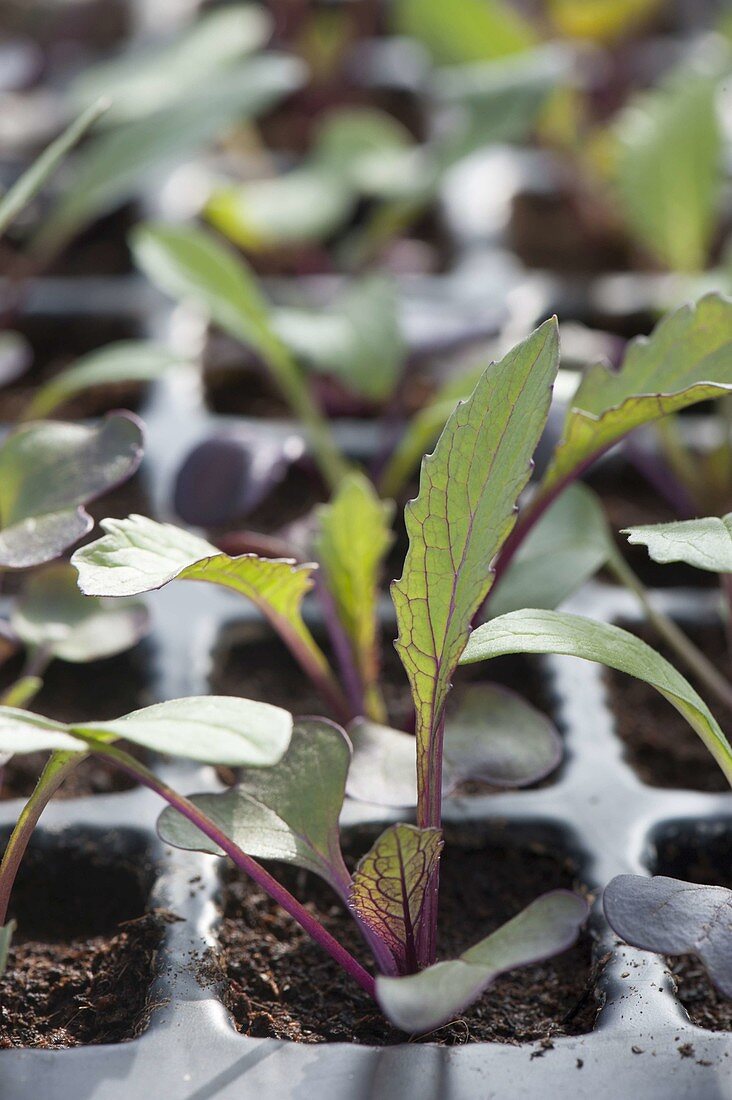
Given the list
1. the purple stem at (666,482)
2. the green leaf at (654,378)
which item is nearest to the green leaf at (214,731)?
the green leaf at (654,378)

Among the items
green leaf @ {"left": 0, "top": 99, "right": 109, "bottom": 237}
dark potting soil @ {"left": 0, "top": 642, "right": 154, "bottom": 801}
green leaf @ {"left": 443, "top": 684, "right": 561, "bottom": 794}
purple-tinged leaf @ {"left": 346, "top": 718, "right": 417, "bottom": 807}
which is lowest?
dark potting soil @ {"left": 0, "top": 642, "right": 154, "bottom": 801}

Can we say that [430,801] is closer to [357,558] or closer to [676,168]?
[357,558]

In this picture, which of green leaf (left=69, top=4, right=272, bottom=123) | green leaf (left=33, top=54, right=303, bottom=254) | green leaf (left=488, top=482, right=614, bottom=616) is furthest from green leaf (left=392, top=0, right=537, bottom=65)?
green leaf (left=488, top=482, right=614, bottom=616)

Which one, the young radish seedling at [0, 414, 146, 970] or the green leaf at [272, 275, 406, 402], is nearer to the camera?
the young radish seedling at [0, 414, 146, 970]

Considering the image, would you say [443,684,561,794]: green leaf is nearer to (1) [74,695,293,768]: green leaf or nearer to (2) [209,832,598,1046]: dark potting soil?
(2) [209,832,598,1046]: dark potting soil

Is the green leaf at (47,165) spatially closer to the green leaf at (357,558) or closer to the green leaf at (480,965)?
the green leaf at (357,558)

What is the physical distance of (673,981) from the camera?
503 mm

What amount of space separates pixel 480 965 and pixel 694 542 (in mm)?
169

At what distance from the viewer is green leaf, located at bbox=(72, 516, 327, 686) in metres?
0.44

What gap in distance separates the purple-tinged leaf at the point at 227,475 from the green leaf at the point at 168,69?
1.30ft

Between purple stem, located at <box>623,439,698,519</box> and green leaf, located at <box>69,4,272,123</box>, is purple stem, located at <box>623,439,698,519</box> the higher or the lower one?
the lower one

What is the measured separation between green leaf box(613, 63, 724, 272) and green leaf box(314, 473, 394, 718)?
0.51 m

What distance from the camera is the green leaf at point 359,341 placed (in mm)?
782

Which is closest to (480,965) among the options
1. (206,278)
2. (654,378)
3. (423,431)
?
(654,378)
